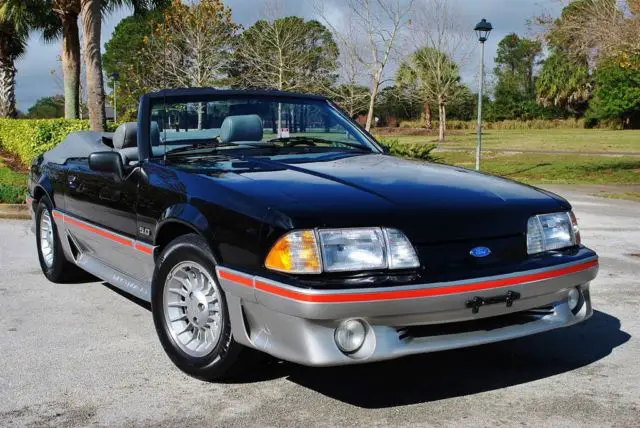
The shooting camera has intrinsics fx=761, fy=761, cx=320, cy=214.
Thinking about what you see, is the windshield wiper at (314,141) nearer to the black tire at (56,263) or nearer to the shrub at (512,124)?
the black tire at (56,263)

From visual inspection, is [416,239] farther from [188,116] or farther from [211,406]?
[188,116]

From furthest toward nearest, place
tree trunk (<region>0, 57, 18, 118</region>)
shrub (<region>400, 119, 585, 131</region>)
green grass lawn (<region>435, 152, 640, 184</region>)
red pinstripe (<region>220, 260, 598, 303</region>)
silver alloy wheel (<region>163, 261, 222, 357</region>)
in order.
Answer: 1. shrub (<region>400, 119, 585, 131</region>)
2. tree trunk (<region>0, 57, 18, 118</region>)
3. green grass lawn (<region>435, 152, 640, 184</region>)
4. silver alloy wheel (<region>163, 261, 222, 357</region>)
5. red pinstripe (<region>220, 260, 598, 303</region>)

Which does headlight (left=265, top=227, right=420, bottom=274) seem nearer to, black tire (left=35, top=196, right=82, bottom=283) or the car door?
the car door

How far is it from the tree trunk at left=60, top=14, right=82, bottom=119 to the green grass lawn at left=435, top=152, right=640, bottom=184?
498 inches

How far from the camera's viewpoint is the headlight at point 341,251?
3.27 meters

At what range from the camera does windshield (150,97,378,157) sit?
473 centimetres

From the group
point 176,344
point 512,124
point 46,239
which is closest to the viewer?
point 176,344

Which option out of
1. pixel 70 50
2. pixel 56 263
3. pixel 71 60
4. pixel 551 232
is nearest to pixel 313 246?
pixel 551 232

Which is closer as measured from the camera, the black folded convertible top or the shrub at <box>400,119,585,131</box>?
the black folded convertible top

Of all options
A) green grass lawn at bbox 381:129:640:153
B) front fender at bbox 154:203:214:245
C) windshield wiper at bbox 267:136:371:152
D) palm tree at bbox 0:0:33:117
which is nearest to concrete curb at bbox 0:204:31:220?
windshield wiper at bbox 267:136:371:152

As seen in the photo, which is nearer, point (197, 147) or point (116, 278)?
point (197, 147)

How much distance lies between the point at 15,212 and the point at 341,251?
8.34m

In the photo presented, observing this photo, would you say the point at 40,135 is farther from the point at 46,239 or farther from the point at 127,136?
the point at 127,136

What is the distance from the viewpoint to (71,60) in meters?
23.9
